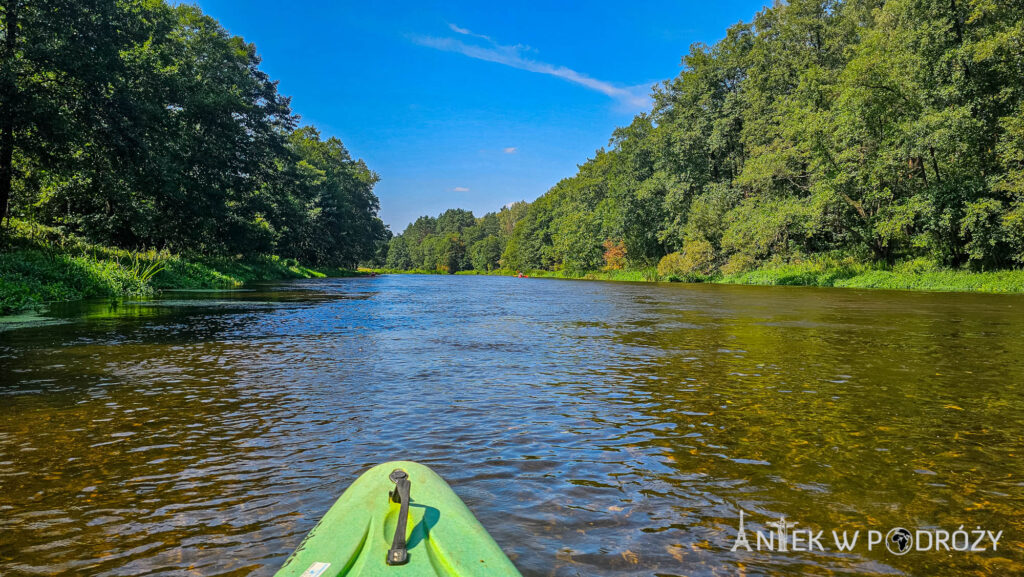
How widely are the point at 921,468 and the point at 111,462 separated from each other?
6.96 m

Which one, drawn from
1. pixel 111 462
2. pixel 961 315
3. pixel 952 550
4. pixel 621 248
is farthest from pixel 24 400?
pixel 621 248

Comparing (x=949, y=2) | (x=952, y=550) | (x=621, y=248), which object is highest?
(x=949, y=2)

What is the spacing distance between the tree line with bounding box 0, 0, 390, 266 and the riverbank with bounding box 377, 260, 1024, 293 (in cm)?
3876

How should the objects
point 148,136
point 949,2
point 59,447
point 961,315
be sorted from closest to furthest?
1. point 59,447
2. point 961,315
3. point 148,136
4. point 949,2

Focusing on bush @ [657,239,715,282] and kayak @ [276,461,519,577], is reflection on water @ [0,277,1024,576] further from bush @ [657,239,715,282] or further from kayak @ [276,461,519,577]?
bush @ [657,239,715,282]

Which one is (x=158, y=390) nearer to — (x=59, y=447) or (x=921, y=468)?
(x=59, y=447)

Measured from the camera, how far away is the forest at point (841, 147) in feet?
90.5

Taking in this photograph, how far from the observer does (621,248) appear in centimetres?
6875

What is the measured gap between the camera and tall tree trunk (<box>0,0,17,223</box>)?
17.2 m

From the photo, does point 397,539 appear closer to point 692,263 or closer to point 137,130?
point 137,130

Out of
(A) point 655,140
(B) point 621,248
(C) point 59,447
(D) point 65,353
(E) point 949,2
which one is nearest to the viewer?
(C) point 59,447

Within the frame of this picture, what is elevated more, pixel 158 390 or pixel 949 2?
pixel 949 2

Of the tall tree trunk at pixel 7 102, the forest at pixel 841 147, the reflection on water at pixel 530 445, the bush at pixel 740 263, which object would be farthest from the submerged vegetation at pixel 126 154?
the bush at pixel 740 263

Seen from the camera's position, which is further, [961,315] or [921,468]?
[961,315]
